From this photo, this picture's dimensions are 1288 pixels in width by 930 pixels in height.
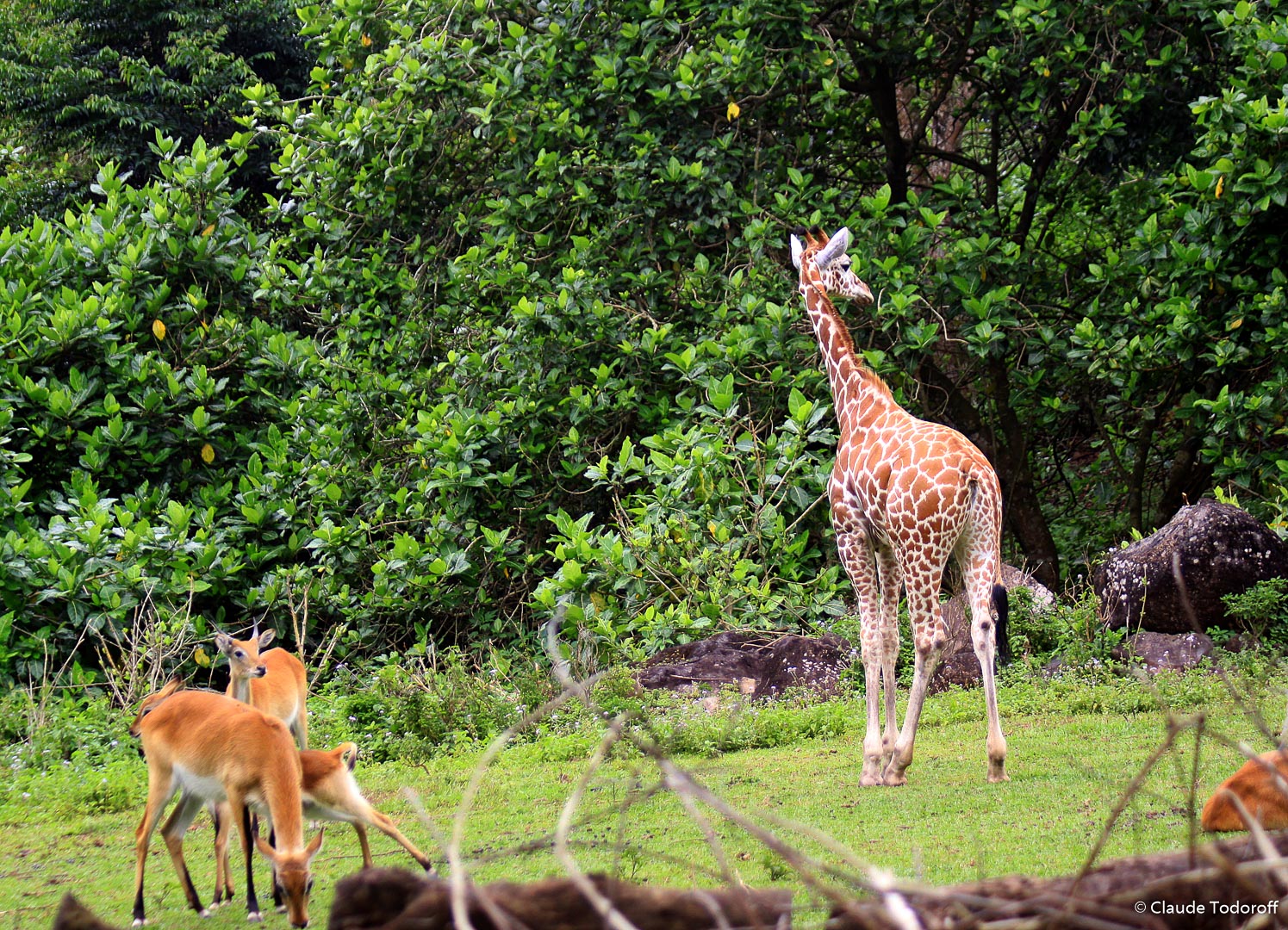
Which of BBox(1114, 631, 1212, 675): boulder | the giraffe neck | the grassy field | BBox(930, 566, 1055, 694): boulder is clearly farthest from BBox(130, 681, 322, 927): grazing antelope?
BBox(1114, 631, 1212, 675): boulder

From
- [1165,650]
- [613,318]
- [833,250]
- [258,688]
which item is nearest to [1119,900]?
[258,688]

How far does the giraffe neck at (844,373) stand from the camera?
827cm

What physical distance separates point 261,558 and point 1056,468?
9.64 m

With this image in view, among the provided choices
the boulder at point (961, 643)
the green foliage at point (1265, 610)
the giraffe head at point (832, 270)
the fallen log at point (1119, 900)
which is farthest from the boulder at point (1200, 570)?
the fallen log at point (1119, 900)

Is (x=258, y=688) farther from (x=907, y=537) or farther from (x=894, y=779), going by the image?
(x=907, y=537)

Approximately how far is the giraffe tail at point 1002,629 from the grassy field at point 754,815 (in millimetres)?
942

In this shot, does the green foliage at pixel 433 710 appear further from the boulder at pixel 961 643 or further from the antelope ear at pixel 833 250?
the antelope ear at pixel 833 250

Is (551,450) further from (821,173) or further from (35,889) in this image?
(35,889)

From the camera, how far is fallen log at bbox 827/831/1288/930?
2521 mm

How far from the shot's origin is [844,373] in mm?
8586

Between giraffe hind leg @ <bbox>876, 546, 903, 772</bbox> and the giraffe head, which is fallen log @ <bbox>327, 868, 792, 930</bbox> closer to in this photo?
giraffe hind leg @ <bbox>876, 546, 903, 772</bbox>

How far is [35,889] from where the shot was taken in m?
6.20

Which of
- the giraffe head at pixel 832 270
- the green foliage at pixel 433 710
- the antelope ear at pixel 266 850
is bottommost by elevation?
the green foliage at pixel 433 710

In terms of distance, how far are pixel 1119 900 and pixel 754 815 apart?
377 centimetres
